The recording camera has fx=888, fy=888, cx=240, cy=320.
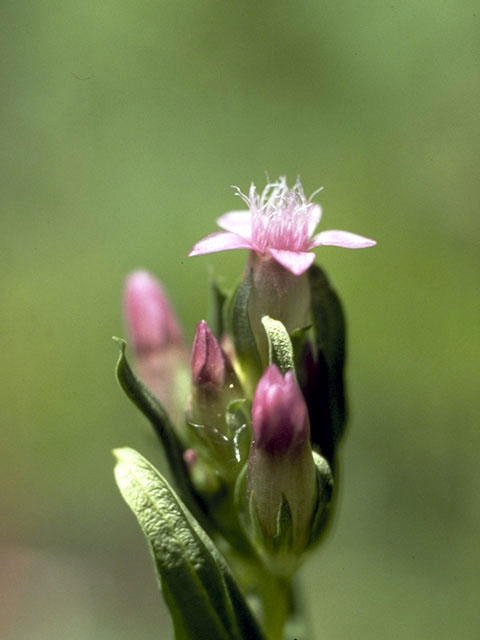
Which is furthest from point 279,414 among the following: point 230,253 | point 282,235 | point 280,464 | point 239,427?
point 230,253

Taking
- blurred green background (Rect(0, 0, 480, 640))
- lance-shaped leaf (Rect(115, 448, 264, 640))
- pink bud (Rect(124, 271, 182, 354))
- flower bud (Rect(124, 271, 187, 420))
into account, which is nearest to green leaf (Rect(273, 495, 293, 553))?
lance-shaped leaf (Rect(115, 448, 264, 640))

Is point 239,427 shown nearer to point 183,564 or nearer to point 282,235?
point 183,564

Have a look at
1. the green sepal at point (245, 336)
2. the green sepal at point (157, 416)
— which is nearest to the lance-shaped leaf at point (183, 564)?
the green sepal at point (157, 416)

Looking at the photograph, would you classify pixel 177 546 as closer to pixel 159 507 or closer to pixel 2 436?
pixel 159 507

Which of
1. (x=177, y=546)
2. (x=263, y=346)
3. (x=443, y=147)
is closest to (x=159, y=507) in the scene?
(x=177, y=546)

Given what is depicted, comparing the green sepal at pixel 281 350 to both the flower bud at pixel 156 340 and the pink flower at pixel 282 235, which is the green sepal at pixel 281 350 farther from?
the flower bud at pixel 156 340
